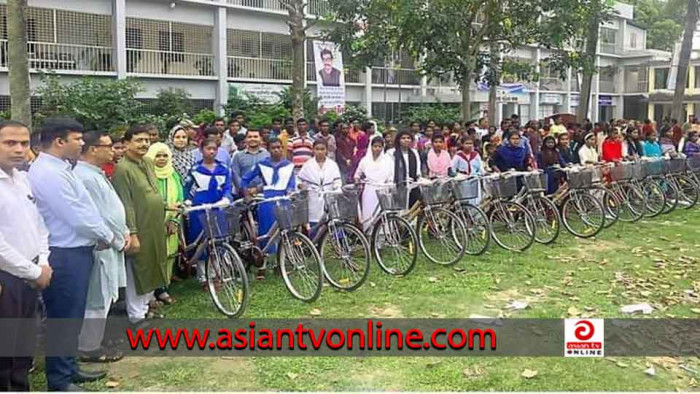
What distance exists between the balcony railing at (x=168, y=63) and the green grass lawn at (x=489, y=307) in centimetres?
1602

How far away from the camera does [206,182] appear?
19.7ft

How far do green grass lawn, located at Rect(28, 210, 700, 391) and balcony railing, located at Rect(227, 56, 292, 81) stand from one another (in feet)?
56.0

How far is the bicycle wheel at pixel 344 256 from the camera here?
19.8 feet

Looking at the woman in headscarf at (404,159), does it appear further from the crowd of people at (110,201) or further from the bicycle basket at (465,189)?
the bicycle basket at (465,189)

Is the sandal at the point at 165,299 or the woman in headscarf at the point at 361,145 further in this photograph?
the woman in headscarf at the point at 361,145

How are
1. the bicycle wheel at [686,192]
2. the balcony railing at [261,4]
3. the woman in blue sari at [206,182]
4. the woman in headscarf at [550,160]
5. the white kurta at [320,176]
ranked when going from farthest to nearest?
the balcony railing at [261,4]
the bicycle wheel at [686,192]
the woman in headscarf at [550,160]
the white kurta at [320,176]
the woman in blue sari at [206,182]

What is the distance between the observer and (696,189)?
11.1 metres

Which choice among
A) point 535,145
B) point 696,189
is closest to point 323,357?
point 535,145

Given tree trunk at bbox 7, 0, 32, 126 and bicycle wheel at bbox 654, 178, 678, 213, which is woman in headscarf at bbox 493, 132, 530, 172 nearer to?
bicycle wheel at bbox 654, 178, 678, 213

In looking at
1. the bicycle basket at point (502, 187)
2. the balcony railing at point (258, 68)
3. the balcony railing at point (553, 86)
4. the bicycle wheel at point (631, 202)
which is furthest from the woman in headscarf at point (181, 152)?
the balcony railing at point (553, 86)

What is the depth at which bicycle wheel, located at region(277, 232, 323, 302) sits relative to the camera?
224 inches

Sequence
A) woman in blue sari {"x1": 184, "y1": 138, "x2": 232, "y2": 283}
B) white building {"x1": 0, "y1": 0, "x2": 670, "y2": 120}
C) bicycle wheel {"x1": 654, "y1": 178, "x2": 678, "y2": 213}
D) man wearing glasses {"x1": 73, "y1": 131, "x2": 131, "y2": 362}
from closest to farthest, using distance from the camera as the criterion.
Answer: man wearing glasses {"x1": 73, "y1": 131, "x2": 131, "y2": 362}
woman in blue sari {"x1": 184, "y1": 138, "x2": 232, "y2": 283}
bicycle wheel {"x1": 654, "y1": 178, "x2": 678, "y2": 213}
white building {"x1": 0, "y1": 0, "x2": 670, "y2": 120}

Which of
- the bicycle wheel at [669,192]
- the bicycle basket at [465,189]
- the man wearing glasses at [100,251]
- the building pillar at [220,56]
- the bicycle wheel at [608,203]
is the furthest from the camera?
the building pillar at [220,56]

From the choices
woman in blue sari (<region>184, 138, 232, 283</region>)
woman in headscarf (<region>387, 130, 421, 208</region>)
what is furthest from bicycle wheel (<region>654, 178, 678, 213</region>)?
woman in blue sari (<region>184, 138, 232, 283</region>)
